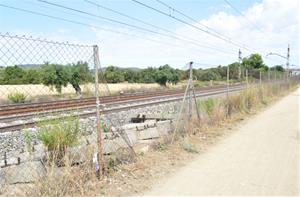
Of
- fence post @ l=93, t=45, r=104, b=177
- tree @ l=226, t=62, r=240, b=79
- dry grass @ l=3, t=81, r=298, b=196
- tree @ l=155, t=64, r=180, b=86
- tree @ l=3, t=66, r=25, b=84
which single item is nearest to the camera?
dry grass @ l=3, t=81, r=298, b=196

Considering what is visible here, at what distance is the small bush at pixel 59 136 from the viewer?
601 cm

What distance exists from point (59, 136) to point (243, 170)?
3.56 m

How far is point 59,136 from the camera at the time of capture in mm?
6172

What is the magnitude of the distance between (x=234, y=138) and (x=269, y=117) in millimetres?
5789

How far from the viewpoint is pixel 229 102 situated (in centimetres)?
1467

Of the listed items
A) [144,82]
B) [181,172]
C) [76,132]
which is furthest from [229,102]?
[144,82]

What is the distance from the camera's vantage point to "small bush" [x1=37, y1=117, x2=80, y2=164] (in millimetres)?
6008

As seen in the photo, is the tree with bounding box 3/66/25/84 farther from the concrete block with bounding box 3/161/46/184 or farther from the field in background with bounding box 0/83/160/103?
the concrete block with bounding box 3/161/46/184

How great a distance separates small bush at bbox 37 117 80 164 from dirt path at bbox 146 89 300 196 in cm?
171

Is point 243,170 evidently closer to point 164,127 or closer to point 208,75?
point 164,127

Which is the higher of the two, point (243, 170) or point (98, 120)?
point (98, 120)

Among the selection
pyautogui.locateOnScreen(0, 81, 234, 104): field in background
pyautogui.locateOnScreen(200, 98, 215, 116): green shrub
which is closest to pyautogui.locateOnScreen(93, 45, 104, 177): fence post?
pyautogui.locateOnScreen(0, 81, 234, 104): field in background

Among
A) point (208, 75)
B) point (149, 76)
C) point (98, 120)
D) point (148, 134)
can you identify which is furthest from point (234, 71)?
point (98, 120)

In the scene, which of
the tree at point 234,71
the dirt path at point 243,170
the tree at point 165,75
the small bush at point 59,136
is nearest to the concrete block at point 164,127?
the dirt path at point 243,170
